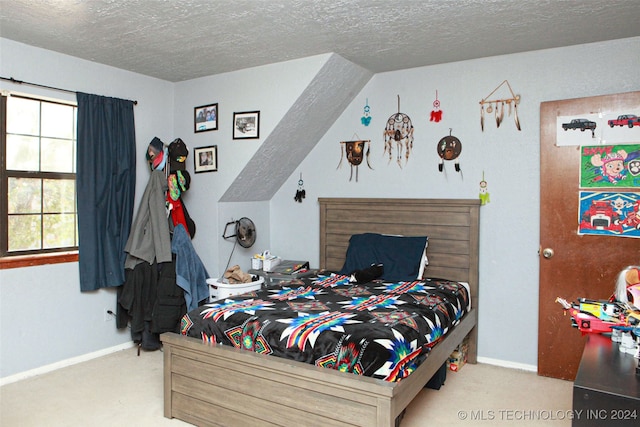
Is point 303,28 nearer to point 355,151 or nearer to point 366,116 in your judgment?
point 366,116

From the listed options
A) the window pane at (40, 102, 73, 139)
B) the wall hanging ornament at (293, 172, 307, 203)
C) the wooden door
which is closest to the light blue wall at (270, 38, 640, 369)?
the wooden door

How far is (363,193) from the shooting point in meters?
4.28

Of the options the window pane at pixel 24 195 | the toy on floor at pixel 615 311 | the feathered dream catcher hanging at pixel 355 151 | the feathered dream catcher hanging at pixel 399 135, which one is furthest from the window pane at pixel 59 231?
the toy on floor at pixel 615 311

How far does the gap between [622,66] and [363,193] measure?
2139 mm

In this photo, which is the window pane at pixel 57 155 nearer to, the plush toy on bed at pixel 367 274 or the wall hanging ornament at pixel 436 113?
the plush toy on bed at pixel 367 274

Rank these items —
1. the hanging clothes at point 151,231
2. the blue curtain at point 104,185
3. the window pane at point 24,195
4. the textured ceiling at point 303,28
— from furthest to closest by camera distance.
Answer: the hanging clothes at point 151,231
the blue curtain at point 104,185
the window pane at point 24,195
the textured ceiling at point 303,28

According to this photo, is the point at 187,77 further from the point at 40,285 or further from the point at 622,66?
the point at 622,66

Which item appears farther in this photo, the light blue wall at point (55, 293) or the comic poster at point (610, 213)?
the light blue wall at point (55, 293)

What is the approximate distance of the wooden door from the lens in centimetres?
326

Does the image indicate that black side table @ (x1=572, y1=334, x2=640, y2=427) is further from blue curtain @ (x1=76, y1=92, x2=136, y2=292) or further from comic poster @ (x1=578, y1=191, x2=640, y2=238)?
blue curtain @ (x1=76, y1=92, x2=136, y2=292)

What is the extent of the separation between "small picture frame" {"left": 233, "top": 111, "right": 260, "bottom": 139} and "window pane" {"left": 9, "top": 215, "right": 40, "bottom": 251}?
166 cm

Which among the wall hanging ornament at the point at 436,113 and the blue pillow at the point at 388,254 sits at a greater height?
the wall hanging ornament at the point at 436,113

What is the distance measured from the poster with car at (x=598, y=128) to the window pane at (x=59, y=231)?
12.3 feet

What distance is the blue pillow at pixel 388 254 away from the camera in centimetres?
371
